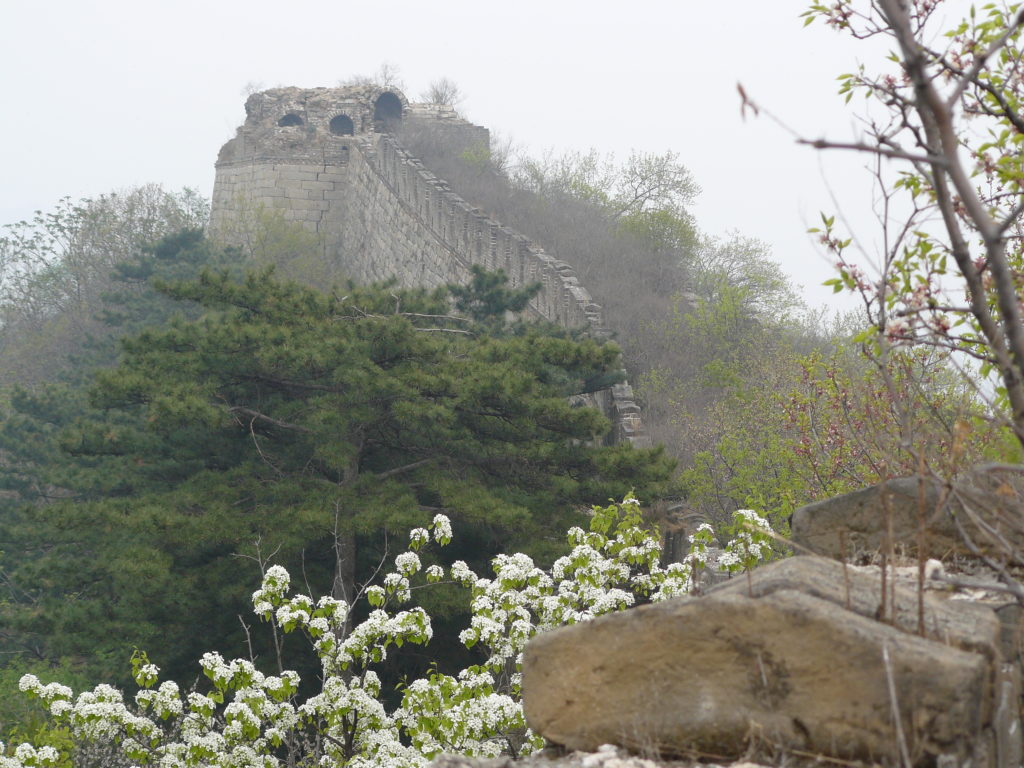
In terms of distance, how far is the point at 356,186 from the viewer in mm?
33188

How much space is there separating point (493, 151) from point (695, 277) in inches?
308

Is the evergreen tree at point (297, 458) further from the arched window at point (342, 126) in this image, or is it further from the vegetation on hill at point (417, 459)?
the arched window at point (342, 126)

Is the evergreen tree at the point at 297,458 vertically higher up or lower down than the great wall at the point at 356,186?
lower down

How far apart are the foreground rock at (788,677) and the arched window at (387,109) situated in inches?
1365

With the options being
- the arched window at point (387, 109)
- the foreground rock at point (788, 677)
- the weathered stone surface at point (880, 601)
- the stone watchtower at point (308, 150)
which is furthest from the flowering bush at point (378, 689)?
the arched window at point (387, 109)

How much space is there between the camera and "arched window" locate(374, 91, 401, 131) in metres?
36.7

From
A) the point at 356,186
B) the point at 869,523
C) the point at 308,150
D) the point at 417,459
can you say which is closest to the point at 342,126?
the point at 308,150

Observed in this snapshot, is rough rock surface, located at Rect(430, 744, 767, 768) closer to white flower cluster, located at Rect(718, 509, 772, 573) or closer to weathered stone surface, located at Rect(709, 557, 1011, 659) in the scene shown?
weathered stone surface, located at Rect(709, 557, 1011, 659)

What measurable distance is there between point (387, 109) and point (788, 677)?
35967 mm

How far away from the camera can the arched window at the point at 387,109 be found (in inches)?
1446

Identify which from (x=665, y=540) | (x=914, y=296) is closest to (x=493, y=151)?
(x=665, y=540)

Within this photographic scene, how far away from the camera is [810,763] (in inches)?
105

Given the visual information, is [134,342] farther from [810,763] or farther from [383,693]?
[810,763]

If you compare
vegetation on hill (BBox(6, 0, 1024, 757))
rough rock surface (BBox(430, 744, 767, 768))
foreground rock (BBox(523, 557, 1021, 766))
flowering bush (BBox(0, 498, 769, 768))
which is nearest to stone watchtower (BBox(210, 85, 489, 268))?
vegetation on hill (BBox(6, 0, 1024, 757))
